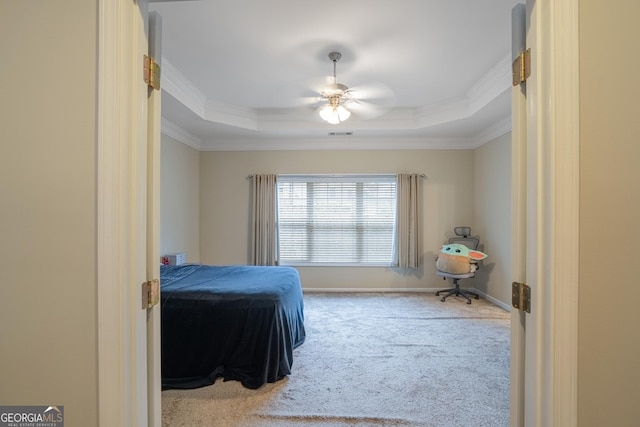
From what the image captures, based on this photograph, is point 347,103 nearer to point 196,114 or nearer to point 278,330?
point 196,114

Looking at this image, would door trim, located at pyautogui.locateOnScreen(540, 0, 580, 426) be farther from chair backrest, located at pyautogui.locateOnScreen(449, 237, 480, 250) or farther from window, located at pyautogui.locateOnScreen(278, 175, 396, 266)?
window, located at pyautogui.locateOnScreen(278, 175, 396, 266)

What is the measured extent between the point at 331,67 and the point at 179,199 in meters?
3.01

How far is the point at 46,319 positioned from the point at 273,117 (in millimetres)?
4138

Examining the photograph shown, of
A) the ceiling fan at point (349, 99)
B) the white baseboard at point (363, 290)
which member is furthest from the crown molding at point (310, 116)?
the white baseboard at point (363, 290)

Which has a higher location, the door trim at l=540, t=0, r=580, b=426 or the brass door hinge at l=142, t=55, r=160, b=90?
the brass door hinge at l=142, t=55, r=160, b=90

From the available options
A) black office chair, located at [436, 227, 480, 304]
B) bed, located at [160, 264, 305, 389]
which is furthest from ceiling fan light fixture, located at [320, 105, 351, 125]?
black office chair, located at [436, 227, 480, 304]

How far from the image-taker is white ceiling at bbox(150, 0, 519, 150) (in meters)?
2.36

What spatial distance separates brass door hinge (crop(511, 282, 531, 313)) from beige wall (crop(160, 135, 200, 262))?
4.25 metres

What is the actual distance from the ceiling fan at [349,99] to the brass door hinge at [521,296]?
2392 millimetres

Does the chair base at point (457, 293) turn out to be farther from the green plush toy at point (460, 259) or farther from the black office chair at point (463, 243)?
the green plush toy at point (460, 259)

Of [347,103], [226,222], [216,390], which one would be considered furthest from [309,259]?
[216,390]

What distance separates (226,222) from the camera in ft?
17.7

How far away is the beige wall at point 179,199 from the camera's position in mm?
4305
